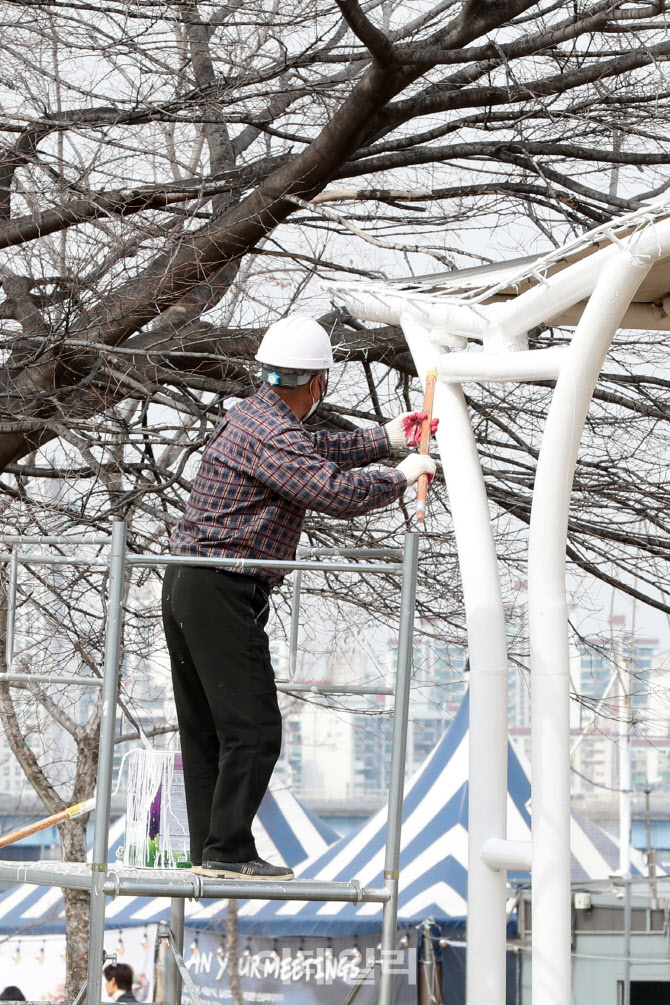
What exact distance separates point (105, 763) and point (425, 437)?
1479 millimetres

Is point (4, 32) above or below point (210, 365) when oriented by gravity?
above

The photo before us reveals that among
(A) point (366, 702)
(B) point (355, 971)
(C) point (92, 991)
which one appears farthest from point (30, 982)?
(C) point (92, 991)

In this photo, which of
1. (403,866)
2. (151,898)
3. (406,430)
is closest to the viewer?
(406,430)

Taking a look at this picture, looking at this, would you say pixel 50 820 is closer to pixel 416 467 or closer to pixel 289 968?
pixel 416 467

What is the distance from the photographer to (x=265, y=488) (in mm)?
3959

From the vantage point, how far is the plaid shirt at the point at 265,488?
12.6 ft

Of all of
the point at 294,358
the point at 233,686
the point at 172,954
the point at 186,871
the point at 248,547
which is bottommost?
the point at 172,954

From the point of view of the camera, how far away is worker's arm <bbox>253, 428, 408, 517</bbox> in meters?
3.82

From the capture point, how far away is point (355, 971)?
567 inches

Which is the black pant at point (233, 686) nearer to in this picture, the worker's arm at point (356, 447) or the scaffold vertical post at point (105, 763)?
the scaffold vertical post at point (105, 763)

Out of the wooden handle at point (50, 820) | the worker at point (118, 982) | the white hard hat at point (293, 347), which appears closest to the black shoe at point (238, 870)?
the wooden handle at point (50, 820)

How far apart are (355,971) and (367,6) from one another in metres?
10.9

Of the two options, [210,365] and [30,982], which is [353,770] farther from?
[210,365]

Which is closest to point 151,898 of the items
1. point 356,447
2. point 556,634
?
point 356,447
